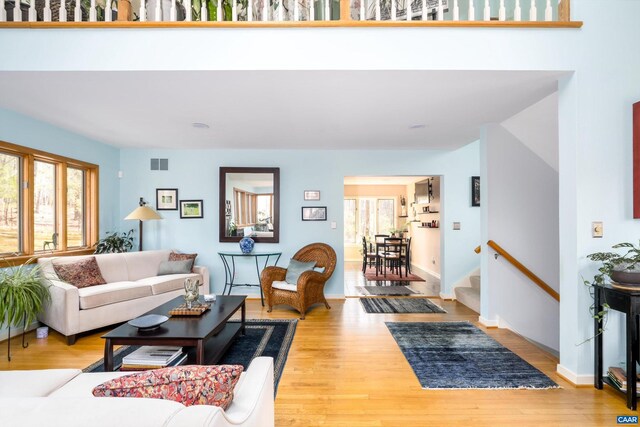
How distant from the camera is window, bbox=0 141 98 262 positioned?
11.6ft

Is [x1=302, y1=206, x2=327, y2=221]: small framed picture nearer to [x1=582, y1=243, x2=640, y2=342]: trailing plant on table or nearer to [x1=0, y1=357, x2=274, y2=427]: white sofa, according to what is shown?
[x1=582, y1=243, x2=640, y2=342]: trailing plant on table

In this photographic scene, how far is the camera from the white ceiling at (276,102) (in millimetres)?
2576

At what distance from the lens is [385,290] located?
5.78 meters

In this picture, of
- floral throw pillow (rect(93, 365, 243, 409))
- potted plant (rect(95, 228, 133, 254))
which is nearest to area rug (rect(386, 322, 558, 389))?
floral throw pillow (rect(93, 365, 243, 409))

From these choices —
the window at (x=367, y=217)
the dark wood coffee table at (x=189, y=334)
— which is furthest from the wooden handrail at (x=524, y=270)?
the window at (x=367, y=217)

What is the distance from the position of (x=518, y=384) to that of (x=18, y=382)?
3.12m

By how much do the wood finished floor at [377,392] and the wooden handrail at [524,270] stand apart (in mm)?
634

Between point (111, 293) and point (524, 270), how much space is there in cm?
467

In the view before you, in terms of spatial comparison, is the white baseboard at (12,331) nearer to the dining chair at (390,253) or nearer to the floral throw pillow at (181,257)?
the floral throw pillow at (181,257)

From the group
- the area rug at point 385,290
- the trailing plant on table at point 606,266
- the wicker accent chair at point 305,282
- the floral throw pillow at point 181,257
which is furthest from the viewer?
the area rug at point 385,290

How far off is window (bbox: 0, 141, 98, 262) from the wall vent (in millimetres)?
787

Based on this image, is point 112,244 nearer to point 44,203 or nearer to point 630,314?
point 44,203

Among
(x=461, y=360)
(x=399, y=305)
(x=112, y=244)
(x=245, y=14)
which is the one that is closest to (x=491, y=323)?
(x=461, y=360)

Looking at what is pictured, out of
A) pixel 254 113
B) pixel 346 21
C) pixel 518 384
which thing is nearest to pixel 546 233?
pixel 518 384
